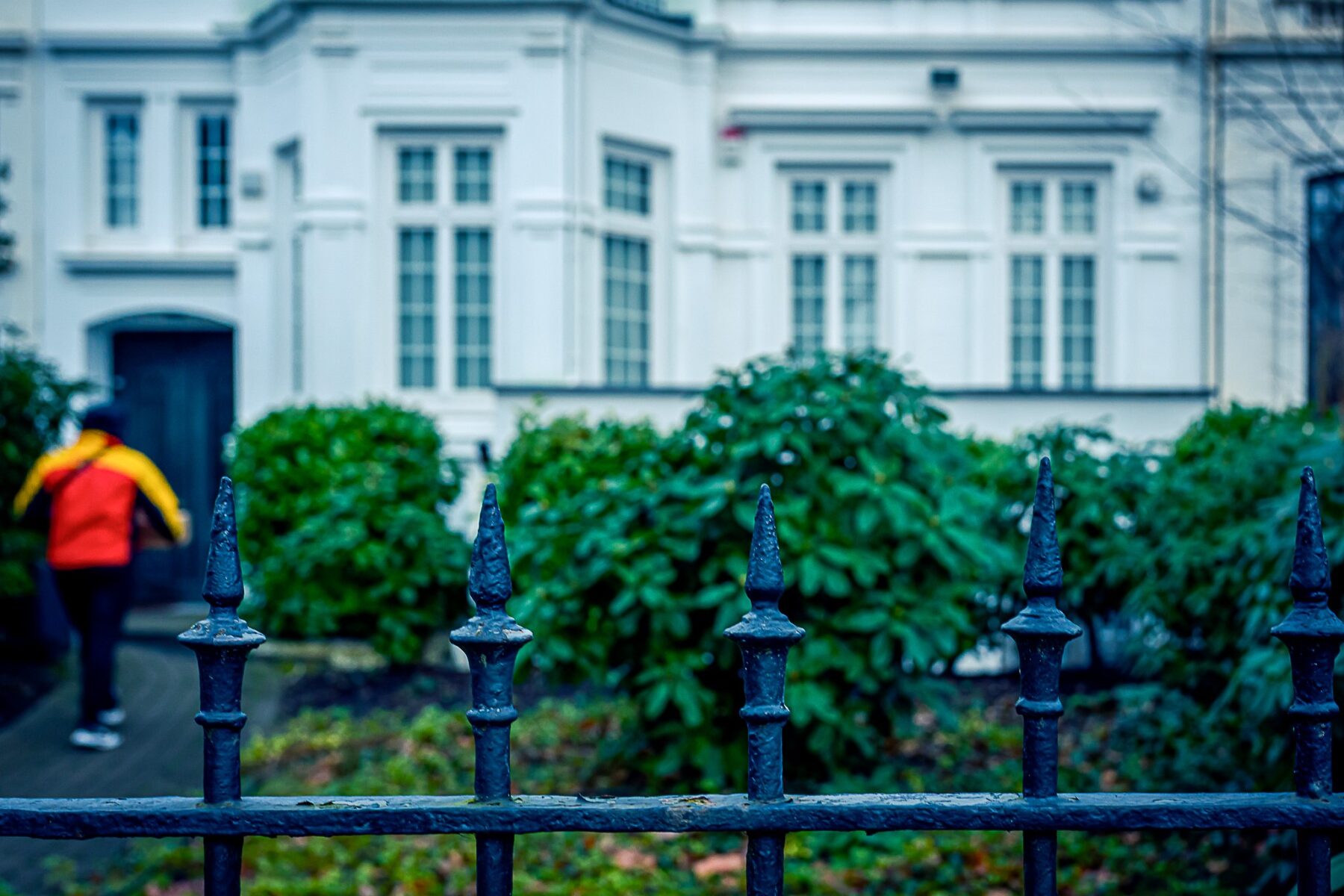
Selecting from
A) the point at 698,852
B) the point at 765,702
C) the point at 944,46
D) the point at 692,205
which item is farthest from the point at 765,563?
the point at 944,46

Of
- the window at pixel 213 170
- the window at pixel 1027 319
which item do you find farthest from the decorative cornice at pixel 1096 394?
the window at pixel 213 170

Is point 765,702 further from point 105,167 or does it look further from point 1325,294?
point 105,167

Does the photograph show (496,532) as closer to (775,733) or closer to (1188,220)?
(775,733)

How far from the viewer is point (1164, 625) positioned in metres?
5.46

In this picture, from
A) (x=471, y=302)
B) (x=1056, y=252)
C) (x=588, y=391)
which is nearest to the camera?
(x=588, y=391)

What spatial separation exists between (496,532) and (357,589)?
725 cm

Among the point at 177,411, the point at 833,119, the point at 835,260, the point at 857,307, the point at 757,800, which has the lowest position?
the point at 757,800

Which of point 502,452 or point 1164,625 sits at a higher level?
point 502,452

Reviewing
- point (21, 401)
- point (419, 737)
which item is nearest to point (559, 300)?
point (21, 401)

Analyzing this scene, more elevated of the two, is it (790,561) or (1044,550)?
(1044,550)

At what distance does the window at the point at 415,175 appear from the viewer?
37.1 feet

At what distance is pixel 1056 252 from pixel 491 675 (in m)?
12.0

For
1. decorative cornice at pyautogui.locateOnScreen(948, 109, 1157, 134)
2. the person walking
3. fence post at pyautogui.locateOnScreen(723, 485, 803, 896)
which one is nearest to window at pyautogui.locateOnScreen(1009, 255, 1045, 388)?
decorative cornice at pyautogui.locateOnScreen(948, 109, 1157, 134)

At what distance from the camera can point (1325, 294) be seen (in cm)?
1212
